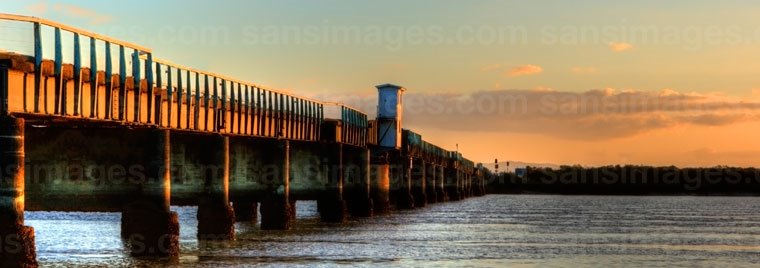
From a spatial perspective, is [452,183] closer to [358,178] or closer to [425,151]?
[425,151]

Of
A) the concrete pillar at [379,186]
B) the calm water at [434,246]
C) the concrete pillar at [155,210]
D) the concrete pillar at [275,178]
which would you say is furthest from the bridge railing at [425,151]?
the concrete pillar at [155,210]

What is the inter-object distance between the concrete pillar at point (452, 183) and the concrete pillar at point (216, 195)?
122 m

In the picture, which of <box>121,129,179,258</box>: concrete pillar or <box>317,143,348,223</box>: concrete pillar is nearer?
<box>121,129,179,258</box>: concrete pillar

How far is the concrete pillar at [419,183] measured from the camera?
135 meters

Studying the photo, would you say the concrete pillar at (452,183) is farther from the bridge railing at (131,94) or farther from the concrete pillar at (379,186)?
the bridge railing at (131,94)

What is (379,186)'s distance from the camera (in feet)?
324

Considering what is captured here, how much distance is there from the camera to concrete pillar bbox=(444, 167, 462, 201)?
184 m

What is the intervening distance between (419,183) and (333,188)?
59.6m

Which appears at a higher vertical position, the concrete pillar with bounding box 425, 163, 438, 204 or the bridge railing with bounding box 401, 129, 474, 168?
the bridge railing with bounding box 401, 129, 474, 168

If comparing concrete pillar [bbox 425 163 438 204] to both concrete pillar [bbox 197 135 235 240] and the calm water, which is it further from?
concrete pillar [bbox 197 135 235 240]

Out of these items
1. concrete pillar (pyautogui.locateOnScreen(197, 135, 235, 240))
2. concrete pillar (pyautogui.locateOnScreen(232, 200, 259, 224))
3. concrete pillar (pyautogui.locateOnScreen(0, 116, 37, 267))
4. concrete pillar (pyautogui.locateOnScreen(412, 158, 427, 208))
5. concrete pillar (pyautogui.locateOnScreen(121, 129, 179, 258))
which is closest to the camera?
concrete pillar (pyautogui.locateOnScreen(0, 116, 37, 267))

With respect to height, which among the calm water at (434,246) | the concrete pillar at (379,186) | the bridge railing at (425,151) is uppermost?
the bridge railing at (425,151)

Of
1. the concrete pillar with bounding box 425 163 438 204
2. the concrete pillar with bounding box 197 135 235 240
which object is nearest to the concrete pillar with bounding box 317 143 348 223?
the concrete pillar with bounding box 197 135 235 240

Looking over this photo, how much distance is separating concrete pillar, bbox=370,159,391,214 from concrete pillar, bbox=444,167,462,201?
81520 mm
